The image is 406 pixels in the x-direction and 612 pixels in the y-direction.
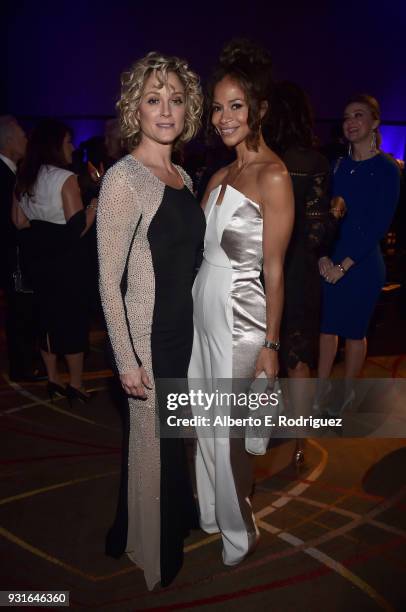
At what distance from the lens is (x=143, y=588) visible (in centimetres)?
202

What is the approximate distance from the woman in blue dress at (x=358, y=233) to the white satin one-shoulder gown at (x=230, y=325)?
132 centimetres

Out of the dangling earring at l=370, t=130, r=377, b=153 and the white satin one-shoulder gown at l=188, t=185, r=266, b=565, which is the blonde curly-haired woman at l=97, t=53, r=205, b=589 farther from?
the dangling earring at l=370, t=130, r=377, b=153

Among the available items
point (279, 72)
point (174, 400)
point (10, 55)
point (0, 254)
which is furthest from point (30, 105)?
point (174, 400)

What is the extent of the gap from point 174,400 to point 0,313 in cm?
381

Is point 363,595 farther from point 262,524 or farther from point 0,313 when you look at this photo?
point 0,313

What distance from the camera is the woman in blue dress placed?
10.2 ft

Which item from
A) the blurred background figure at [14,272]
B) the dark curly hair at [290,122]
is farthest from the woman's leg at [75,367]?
the dark curly hair at [290,122]

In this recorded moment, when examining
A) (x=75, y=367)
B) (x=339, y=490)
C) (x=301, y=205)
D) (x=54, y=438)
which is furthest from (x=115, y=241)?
(x=75, y=367)

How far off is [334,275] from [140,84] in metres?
1.71

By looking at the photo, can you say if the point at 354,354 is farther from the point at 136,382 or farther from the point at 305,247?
the point at 136,382

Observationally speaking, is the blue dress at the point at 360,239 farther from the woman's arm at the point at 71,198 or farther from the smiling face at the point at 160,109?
the smiling face at the point at 160,109

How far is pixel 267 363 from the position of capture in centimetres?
202

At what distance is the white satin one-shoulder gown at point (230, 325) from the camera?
6.35 feet

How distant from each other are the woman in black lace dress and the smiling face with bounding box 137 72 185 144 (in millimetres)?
683
